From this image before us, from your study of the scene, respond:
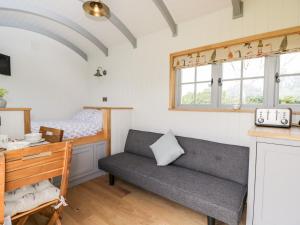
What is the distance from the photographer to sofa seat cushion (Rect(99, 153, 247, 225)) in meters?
1.41

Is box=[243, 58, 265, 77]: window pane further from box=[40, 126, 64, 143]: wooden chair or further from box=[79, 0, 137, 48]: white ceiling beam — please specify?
box=[40, 126, 64, 143]: wooden chair

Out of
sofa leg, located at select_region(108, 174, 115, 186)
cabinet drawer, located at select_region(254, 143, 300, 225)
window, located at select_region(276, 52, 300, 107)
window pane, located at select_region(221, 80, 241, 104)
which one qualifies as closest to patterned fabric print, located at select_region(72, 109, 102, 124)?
sofa leg, located at select_region(108, 174, 115, 186)

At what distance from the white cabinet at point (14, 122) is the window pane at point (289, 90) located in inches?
116

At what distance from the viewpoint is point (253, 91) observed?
2105 millimetres

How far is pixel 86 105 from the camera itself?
415 cm

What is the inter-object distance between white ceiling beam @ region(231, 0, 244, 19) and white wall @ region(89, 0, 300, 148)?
0.05 m

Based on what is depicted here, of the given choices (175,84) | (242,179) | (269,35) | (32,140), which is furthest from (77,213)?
(269,35)

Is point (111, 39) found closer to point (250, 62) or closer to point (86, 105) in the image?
point (86, 105)

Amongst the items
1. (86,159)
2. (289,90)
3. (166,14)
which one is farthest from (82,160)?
(289,90)

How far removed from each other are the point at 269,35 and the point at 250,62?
343 millimetres

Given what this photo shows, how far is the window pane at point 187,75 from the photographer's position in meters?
2.60

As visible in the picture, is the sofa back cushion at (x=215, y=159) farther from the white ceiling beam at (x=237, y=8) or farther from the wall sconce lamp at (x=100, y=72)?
the wall sconce lamp at (x=100, y=72)

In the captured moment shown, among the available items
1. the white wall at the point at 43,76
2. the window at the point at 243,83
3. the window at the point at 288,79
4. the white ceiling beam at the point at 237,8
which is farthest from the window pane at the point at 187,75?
the white wall at the point at 43,76

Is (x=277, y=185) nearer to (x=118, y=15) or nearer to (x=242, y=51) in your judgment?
(x=242, y=51)
